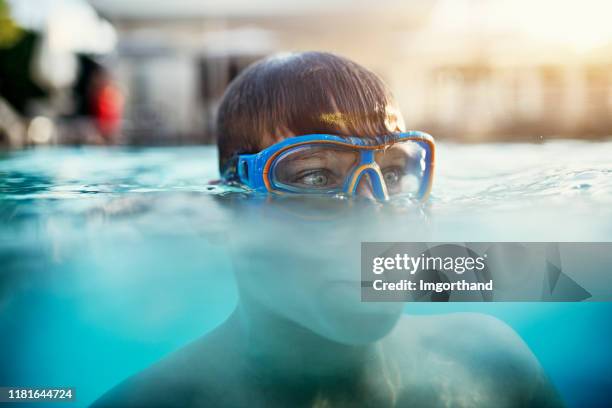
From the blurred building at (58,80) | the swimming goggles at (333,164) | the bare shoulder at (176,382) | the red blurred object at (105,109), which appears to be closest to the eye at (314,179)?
the swimming goggles at (333,164)

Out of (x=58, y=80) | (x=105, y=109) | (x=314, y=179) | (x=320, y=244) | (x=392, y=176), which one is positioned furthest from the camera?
(x=58, y=80)

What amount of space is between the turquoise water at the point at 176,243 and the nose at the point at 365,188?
0.14 m

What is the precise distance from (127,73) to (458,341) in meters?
14.4

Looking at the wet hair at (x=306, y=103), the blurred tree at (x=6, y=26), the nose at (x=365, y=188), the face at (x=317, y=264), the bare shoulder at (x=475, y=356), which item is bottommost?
the bare shoulder at (x=475, y=356)

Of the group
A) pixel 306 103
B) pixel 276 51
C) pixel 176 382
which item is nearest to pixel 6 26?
pixel 276 51

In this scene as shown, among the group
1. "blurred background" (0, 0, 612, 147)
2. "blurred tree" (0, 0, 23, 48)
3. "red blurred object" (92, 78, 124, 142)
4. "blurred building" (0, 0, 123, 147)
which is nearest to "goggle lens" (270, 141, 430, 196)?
"blurred background" (0, 0, 612, 147)

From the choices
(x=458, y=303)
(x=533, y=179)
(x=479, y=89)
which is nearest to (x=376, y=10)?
(x=479, y=89)

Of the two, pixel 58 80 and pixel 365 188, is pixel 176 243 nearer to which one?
pixel 365 188

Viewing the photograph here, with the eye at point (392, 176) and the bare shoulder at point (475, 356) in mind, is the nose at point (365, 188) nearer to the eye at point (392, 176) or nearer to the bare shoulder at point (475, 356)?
the eye at point (392, 176)

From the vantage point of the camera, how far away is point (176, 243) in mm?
2195

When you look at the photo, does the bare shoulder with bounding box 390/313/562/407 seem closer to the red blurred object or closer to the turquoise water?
the turquoise water

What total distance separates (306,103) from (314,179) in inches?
11.4

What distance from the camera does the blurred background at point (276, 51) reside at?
4230 mm

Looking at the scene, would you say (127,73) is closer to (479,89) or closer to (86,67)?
(86,67)
